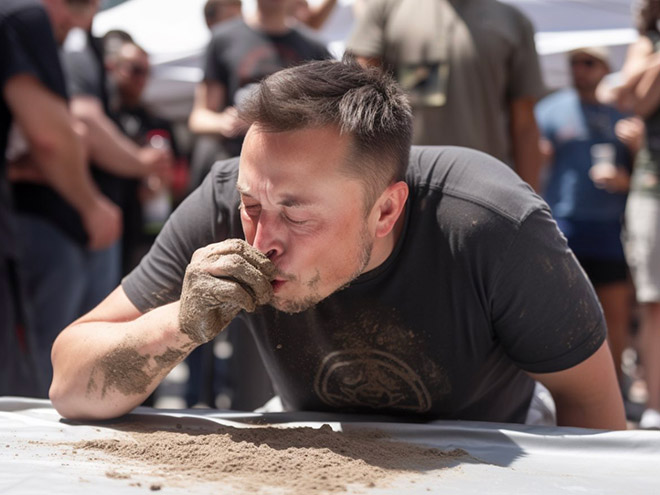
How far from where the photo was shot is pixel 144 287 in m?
2.01

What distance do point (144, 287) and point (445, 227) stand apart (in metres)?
0.68

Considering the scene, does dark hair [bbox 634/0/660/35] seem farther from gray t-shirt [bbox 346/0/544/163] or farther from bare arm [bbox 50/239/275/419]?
bare arm [bbox 50/239/275/419]

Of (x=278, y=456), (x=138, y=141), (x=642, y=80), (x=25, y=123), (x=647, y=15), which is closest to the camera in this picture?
(x=278, y=456)

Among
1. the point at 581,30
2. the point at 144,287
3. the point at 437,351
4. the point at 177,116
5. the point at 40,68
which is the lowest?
the point at 437,351

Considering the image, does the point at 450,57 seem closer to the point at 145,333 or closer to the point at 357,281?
the point at 357,281

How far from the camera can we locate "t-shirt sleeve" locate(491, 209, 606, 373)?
1884 millimetres

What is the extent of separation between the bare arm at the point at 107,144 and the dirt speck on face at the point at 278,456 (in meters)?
2.38

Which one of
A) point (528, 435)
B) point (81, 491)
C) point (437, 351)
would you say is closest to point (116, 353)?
point (81, 491)

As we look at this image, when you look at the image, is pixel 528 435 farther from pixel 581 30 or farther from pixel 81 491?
pixel 581 30

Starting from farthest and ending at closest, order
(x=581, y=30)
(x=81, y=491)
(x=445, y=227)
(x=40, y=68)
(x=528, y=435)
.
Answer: (x=581, y=30) < (x=40, y=68) < (x=445, y=227) < (x=528, y=435) < (x=81, y=491)

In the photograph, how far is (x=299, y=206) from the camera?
1.72 meters

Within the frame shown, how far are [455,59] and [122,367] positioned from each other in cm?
198

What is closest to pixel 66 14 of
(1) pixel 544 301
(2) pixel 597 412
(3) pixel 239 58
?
(3) pixel 239 58

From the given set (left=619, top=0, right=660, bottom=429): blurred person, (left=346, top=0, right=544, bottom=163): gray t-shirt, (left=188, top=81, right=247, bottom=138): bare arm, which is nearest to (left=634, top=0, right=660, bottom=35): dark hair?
(left=619, top=0, right=660, bottom=429): blurred person
